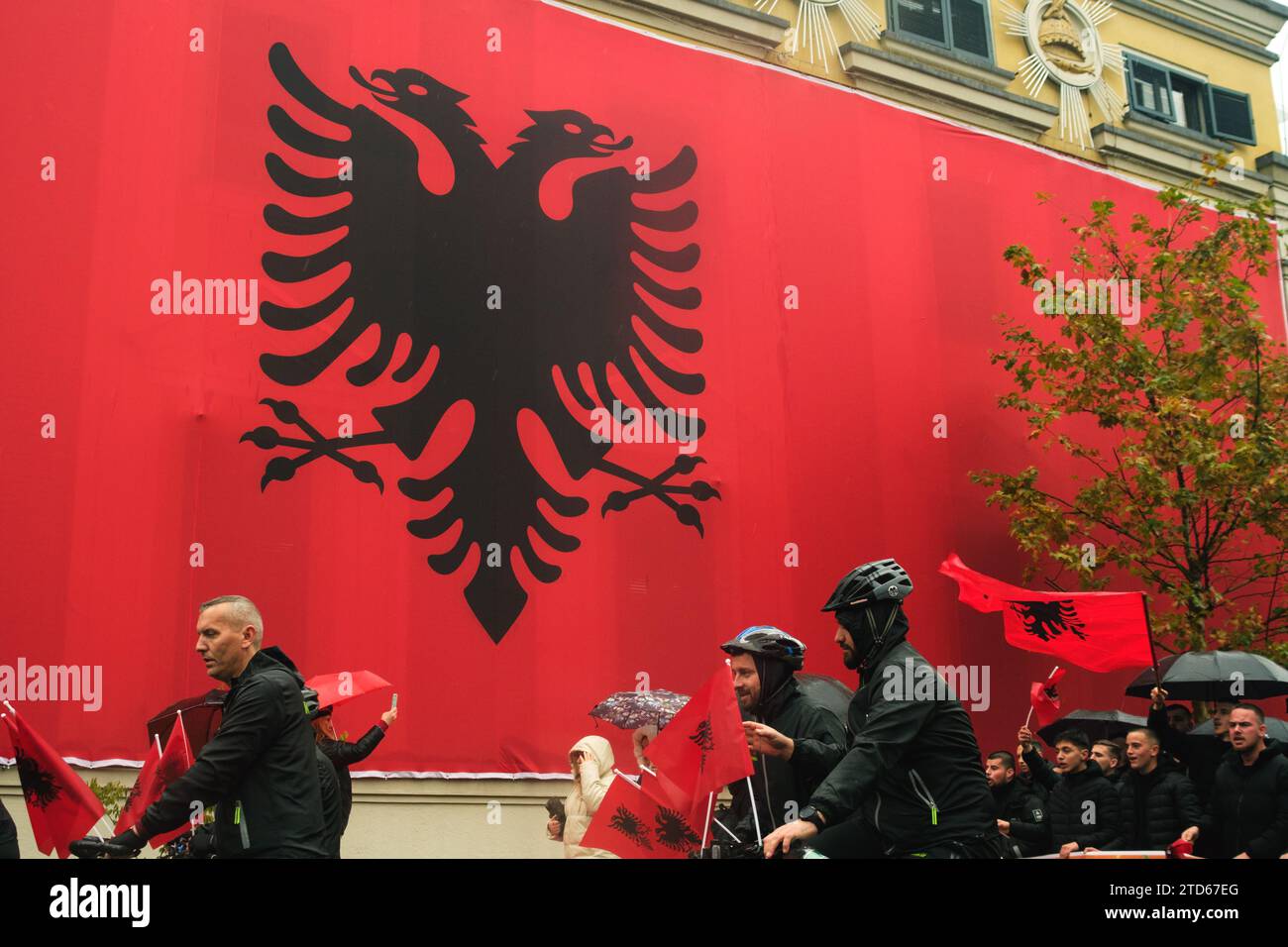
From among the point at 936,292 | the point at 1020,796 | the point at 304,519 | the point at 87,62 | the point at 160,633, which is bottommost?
the point at 1020,796

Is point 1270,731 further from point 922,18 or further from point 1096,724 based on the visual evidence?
point 922,18

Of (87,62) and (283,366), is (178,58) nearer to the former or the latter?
(87,62)

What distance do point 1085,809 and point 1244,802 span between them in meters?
1.27

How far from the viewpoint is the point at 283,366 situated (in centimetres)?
1212

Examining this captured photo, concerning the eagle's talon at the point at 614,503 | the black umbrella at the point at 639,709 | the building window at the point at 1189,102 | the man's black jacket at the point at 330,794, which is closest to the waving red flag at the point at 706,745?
the man's black jacket at the point at 330,794

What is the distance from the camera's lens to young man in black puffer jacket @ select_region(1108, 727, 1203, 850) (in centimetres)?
849

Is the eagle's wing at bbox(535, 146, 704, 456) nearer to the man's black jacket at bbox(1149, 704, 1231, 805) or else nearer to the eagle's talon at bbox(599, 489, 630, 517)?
the eagle's talon at bbox(599, 489, 630, 517)

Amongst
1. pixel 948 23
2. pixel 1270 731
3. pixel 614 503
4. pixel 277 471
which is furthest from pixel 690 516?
pixel 948 23

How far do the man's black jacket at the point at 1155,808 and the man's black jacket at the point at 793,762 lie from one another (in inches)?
147

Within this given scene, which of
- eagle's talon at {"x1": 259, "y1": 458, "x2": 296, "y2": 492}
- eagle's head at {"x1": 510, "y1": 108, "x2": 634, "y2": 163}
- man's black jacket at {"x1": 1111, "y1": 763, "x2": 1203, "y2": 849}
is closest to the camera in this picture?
man's black jacket at {"x1": 1111, "y1": 763, "x2": 1203, "y2": 849}

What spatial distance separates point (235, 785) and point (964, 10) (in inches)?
655

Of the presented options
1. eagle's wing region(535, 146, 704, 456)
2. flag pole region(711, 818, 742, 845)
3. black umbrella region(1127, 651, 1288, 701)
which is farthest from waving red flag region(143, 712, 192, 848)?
black umbrella region(1127, 651, 1288, 701)

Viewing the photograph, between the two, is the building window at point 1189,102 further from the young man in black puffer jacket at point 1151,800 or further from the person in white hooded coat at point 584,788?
the person in white hooded coat at point 584,788

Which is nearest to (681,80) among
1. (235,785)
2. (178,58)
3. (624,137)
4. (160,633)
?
(624,137)
